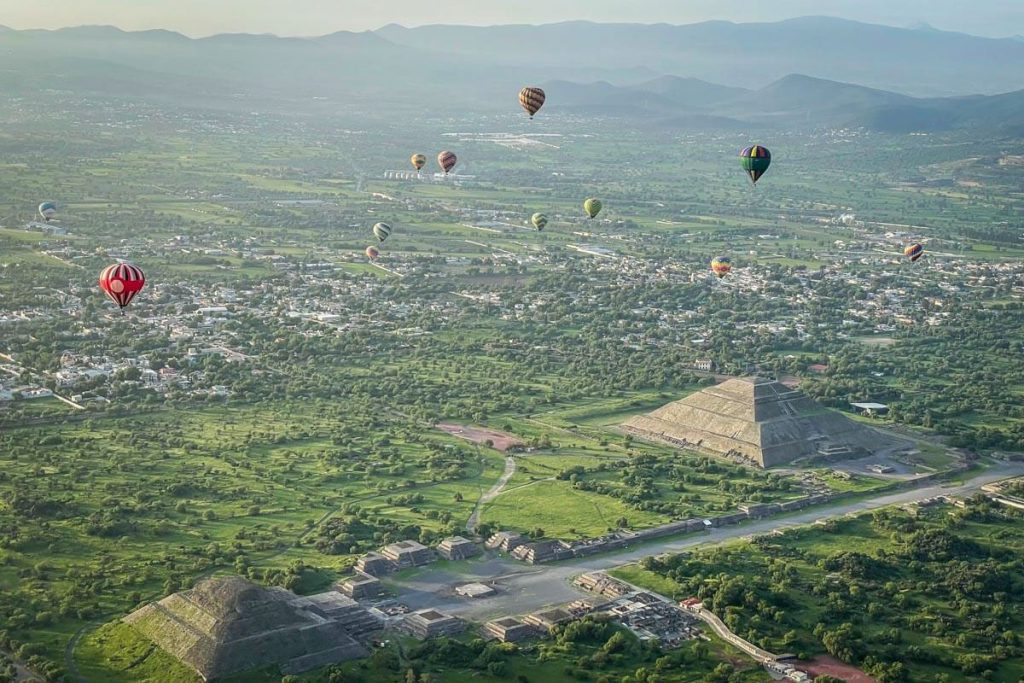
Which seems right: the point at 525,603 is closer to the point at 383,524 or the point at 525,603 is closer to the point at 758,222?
the point at 383,524

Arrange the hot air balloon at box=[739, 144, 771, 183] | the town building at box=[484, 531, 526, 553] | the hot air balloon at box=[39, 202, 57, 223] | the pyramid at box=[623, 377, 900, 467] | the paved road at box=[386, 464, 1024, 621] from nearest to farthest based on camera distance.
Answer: the paved road at box=[386, 464, 1024, 621], the town building at box=[484, 531, 526, 553], the pyramid at box=[623, 377, 900, 467], the hot air balloon at box=[739, 144, 771, 183], the hot air balloon at box=[39, 202, 57, 223]

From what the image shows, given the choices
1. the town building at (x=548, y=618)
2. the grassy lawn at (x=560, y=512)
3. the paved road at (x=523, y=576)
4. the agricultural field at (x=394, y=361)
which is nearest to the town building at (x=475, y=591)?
the paved road at (x=523, y=576)

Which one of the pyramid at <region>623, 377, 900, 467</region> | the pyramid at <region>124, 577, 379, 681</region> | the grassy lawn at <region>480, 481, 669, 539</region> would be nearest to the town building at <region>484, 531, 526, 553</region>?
the grassy lawn at <region>480, 481, 669, 539</region>

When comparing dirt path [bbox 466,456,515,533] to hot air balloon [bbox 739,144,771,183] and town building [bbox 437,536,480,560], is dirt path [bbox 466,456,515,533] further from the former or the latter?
hot air balloon [bbox 739,144,771,183]

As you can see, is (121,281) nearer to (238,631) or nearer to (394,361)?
(394,361)

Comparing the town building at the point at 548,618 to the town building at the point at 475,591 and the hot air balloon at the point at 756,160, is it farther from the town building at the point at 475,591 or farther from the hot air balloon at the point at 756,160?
the hot air balloon at the point at 756,160

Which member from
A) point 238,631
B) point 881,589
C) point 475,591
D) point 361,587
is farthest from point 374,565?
point 881,589

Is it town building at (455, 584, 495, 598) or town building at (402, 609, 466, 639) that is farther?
town building at (455, 584, 495, 598)
